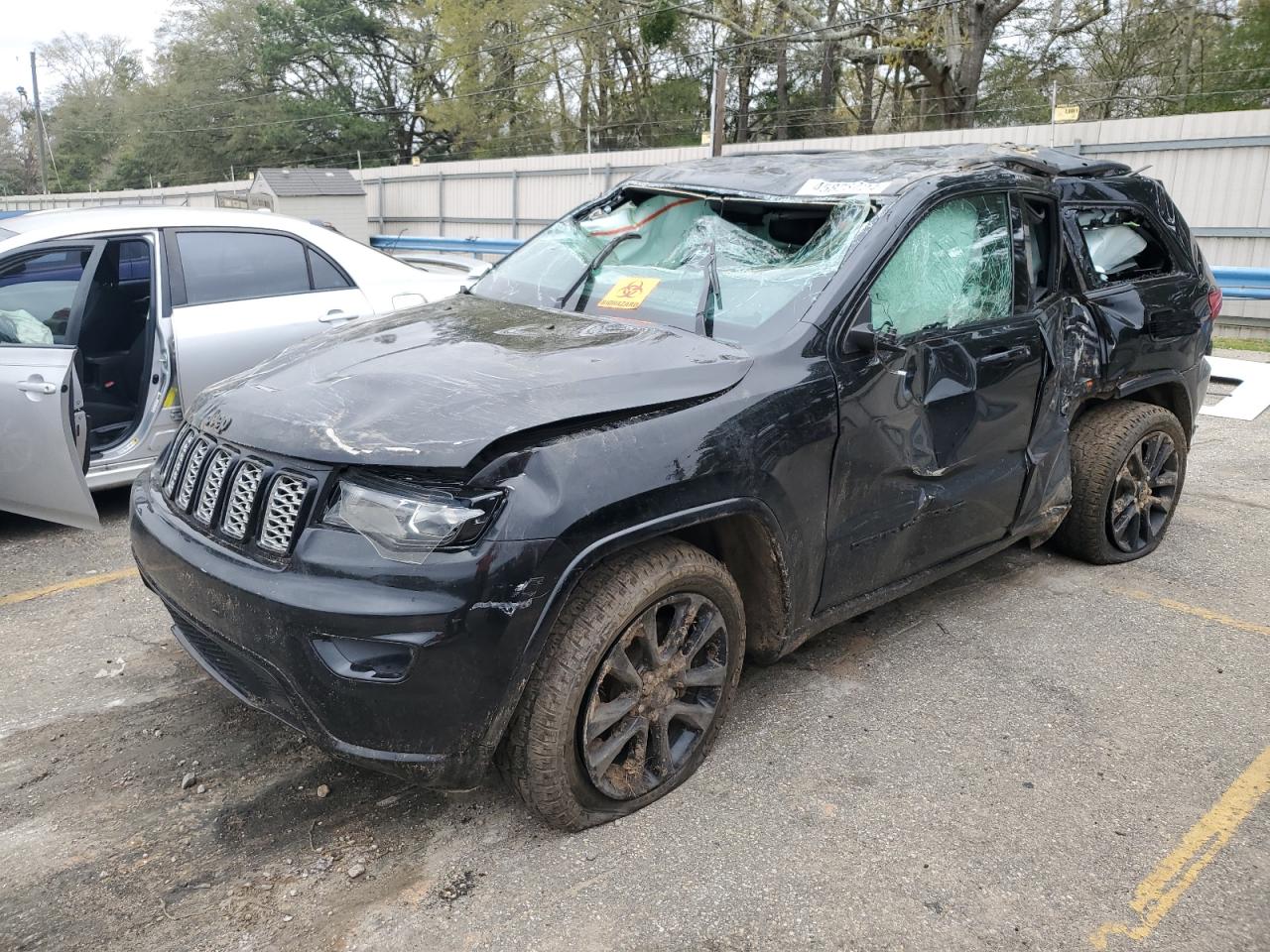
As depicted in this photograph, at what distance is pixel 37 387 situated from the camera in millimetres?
4254

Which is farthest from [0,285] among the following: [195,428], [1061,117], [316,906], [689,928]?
[1061,117]

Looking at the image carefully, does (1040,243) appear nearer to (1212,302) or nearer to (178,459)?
(1212,302)

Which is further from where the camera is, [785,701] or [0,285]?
[0,285]

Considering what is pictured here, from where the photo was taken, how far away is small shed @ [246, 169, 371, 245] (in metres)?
25.7

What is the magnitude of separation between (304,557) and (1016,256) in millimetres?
2820

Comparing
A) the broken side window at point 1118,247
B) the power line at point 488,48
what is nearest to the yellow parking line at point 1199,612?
the broken side window at point 1118,247

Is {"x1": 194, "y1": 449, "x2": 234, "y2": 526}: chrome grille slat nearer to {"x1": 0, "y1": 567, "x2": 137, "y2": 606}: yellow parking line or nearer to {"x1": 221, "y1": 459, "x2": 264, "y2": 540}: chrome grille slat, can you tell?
{"x1": 221, "y1": 459, "x2": 264, "y2": 540}: chrome grille slat

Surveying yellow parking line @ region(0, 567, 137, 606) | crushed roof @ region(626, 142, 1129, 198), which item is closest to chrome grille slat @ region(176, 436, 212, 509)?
yellow parking line @ region(0, 567, 137, 606)

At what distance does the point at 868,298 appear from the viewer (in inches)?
123

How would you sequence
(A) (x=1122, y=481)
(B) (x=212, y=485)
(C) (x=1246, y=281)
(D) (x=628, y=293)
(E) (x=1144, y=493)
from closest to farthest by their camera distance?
1. (B) (x=212, y=485)
2. (D) (x=628, y=293)
3. (A) (x=1122, y=481)
4. (E) (x=1144, y=493)
5. (C) (x=1246, y=281)

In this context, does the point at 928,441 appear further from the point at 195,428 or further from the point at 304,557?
the point at 195,428

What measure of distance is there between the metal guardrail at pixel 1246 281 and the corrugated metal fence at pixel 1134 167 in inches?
61.9

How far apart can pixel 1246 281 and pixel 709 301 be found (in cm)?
1111

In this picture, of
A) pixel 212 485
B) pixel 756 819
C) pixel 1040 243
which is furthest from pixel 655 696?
pixel 1040 243
